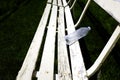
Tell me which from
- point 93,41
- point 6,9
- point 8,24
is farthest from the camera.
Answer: point 6,9

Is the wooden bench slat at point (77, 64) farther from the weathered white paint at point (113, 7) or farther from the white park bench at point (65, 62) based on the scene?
the weathered white paint at point (113, 7)

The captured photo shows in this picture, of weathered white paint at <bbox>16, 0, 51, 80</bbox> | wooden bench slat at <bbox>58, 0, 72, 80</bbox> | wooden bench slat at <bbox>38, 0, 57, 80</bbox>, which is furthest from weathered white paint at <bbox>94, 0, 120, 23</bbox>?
weathered white paint at <bbox>16, 0, 51, 80</bbox>

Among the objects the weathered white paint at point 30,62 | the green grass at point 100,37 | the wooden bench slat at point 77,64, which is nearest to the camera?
the wooden bench slat at point 77,64

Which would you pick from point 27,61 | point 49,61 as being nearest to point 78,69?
point 49,61

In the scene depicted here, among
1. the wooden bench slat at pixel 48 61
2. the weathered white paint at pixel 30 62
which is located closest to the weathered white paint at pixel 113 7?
the wooden bench slat at pixel 48 61

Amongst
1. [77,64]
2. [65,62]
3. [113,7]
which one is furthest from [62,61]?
[113,7]

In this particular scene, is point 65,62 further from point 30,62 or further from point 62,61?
point 30,62

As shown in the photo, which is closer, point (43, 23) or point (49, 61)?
point (49, 61)

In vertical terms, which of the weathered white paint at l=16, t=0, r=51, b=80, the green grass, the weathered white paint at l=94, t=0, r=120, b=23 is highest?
the weathered white paint at l=94, t=0, r=120, b=23

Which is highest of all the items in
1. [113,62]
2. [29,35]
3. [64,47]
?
[64,47]

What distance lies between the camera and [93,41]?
446cm

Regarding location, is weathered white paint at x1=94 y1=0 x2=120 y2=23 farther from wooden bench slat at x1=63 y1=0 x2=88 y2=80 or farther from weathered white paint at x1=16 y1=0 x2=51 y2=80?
weathered white paint at x1=16 y1=0 x2=51 y2=80

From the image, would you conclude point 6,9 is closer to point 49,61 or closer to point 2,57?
point 2,57

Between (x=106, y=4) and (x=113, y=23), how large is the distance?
2.71m
